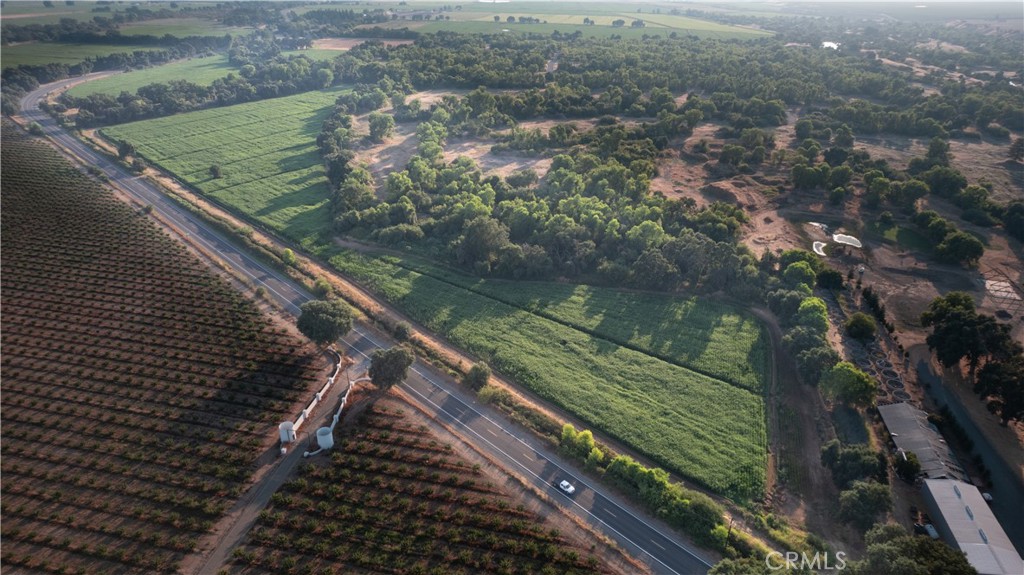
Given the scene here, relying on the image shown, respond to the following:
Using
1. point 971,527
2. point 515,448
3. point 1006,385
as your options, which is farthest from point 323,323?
point 1006,385

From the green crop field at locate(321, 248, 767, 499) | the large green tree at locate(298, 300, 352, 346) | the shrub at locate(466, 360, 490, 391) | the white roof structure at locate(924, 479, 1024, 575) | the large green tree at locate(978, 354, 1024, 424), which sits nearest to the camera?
the white roof structure at locate(924, 479, 1024, 575)

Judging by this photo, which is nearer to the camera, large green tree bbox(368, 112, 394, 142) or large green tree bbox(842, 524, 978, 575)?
large green tree bbox(842, 524, 978, 575)

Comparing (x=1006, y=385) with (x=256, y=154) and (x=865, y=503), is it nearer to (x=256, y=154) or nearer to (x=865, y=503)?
(x=865, y=503)

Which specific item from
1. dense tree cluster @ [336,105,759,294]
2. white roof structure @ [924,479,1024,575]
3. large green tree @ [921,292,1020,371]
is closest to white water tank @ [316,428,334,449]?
dense tree cluster @ [336,105,759,294]

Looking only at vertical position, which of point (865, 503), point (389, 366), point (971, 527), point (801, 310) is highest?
point (389, 366)

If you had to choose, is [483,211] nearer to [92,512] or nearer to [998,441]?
[92,512]

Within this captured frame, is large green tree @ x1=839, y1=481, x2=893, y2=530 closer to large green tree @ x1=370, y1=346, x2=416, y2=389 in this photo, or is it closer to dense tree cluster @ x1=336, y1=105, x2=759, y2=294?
dense tree cluster @ x1=336, y1=105, x2=759, y2=294

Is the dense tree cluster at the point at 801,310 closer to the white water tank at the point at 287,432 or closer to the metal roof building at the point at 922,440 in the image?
the metal roof building at the point at 922,440
